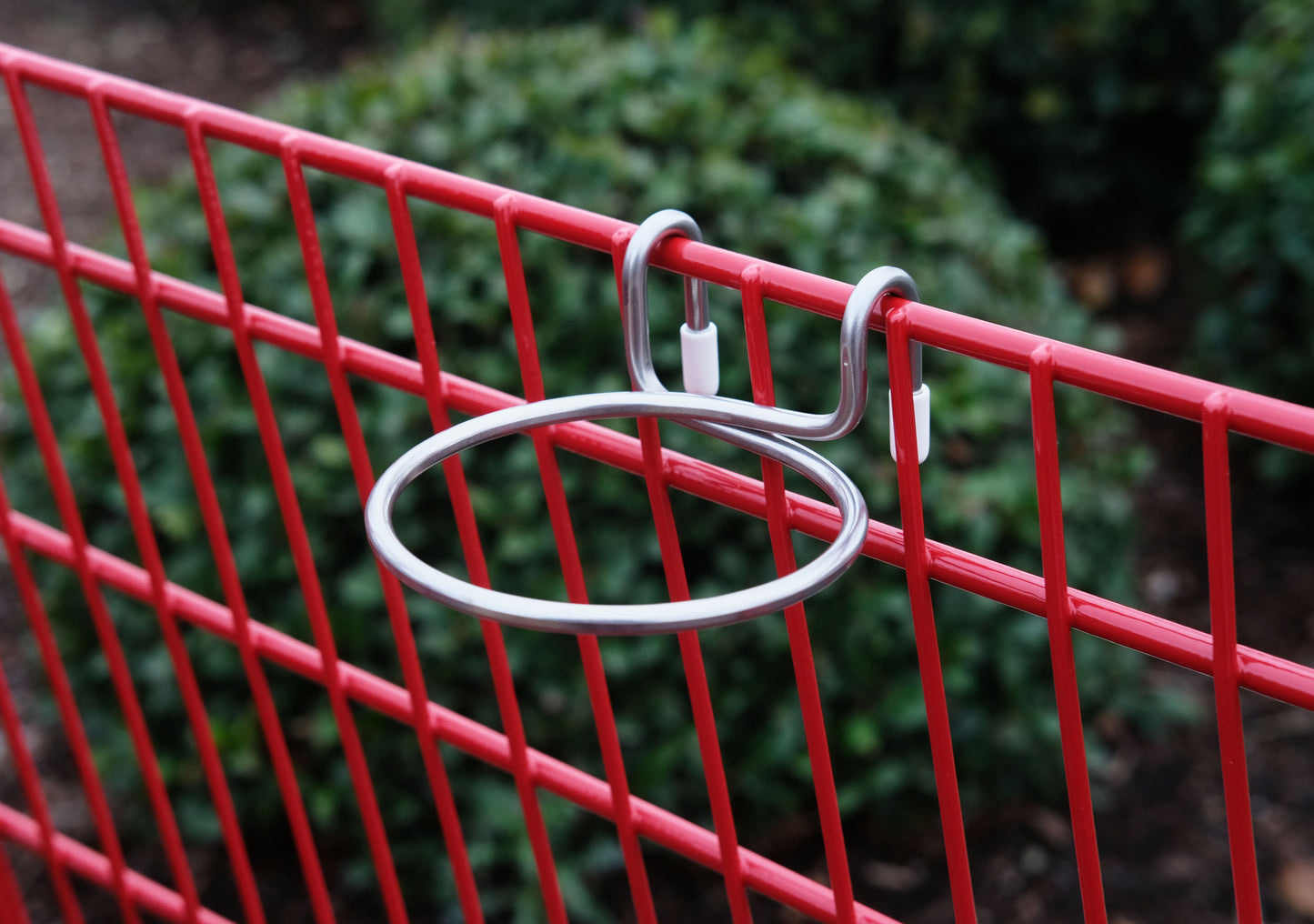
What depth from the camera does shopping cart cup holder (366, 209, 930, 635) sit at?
0.96 metres

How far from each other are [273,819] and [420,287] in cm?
179

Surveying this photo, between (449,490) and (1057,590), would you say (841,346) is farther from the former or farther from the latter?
(449,490)

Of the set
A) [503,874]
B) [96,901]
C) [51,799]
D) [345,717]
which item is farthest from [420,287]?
[51,799]

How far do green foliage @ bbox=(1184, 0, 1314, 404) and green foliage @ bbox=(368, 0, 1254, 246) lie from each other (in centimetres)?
75

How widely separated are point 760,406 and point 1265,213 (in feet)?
9.75

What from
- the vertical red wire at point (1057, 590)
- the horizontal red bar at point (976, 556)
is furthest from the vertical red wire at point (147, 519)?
the vertical red wire at point (1057, 590)

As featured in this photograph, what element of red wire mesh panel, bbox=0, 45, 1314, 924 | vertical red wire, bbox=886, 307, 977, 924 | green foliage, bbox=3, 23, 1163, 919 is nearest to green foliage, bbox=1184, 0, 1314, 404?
green foliage, bbox=3, 23, 1163, 919

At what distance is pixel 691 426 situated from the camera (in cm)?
116

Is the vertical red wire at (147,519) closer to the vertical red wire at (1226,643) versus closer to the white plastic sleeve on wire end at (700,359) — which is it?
the white plastic sleeve on wire end at (700,359)

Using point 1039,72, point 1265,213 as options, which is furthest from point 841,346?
point 1039,72

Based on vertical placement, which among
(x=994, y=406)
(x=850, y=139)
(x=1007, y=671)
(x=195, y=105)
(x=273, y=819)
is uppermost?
(x=195, y=105)

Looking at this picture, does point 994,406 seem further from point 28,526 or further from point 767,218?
point 28,526

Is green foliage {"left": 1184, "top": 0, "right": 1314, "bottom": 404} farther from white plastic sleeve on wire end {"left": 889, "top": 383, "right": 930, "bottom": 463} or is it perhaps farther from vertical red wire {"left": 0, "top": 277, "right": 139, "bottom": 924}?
vertical red wire {"left": 0, "top": 277, "right": 139, "bottom": 924}

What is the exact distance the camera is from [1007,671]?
254cm
